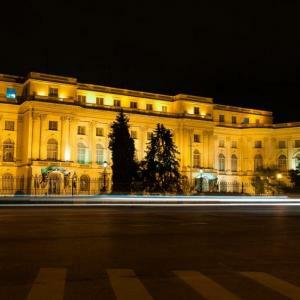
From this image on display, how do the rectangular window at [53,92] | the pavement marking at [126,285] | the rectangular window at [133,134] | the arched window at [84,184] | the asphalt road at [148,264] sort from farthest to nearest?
the rectangular window at [133,134] → the arched window at [84,184] → the rectangular window at [53,92] → the asphalt road at [148,264] → the pavement marking at [126,285]

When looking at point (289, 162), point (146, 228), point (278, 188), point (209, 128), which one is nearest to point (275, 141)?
point (289, 162)

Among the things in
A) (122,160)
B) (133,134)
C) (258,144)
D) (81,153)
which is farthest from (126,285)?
(258,144)

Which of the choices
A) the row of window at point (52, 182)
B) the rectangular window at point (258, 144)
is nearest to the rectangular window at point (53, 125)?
the row of window at point (52, 182)

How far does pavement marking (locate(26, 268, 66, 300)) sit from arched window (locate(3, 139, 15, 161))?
243ft

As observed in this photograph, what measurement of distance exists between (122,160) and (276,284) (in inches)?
2099

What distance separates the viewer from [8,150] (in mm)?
81875

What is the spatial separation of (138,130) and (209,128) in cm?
1414

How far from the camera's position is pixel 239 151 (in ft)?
345

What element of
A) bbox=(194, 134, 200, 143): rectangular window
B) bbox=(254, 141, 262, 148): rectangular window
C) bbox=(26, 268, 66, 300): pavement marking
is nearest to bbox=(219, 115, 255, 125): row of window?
bbox=(254, 141, 262, 148): rectangular window

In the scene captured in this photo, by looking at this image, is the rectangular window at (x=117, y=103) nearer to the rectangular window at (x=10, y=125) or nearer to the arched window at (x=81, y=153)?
the arched window at (x=81, y=153)

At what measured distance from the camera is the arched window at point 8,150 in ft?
267

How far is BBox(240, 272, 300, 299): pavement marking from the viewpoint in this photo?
8.07 m

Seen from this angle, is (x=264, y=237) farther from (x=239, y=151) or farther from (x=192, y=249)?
(x=239, y=151)

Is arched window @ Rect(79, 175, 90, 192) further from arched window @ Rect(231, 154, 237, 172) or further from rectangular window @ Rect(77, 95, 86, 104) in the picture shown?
arched window @ Rect(231, 154, 237, 172)
